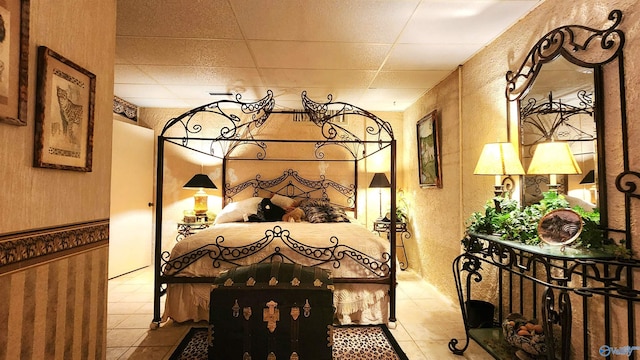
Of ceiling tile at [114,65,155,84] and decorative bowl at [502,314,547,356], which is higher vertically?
ceiling tile at [114,65,155,84]

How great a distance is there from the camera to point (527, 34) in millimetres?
2508

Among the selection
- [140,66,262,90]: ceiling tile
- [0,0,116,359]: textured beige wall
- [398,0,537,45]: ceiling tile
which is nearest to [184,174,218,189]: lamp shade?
A: [140,66,262,90]: ceiling tile

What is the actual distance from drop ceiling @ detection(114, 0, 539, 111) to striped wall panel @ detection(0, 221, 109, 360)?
186cm

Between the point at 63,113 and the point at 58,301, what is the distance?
876 mm

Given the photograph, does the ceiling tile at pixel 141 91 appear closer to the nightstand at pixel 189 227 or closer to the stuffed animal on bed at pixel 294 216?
the nightstand at pixel 189 227

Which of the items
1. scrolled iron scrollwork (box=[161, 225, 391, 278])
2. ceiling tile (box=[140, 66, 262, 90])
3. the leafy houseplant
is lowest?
scrolled iron scrollwork (box=[161, 225, 391, 278])

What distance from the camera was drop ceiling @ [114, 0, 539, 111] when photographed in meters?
2.45

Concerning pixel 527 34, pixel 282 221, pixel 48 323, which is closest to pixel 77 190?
pixel 48 323

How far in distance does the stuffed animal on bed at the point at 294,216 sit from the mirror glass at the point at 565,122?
275 cm

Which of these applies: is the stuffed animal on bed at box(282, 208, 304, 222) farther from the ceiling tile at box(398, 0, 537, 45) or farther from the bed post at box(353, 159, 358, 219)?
the ceiling tile at box(398, 0, 537, 45)

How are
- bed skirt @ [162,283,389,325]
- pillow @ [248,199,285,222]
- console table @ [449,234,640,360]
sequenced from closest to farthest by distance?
console table @ [449,234,640,360], bed skirt @ [162,283,389,325], pillow @ [248,199,285,222]

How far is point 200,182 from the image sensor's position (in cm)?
486

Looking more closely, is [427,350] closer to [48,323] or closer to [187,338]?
[187,338]

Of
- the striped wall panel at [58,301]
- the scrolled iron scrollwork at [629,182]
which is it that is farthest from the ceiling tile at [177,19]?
the scrolled iron scrollwork at [629,182]
